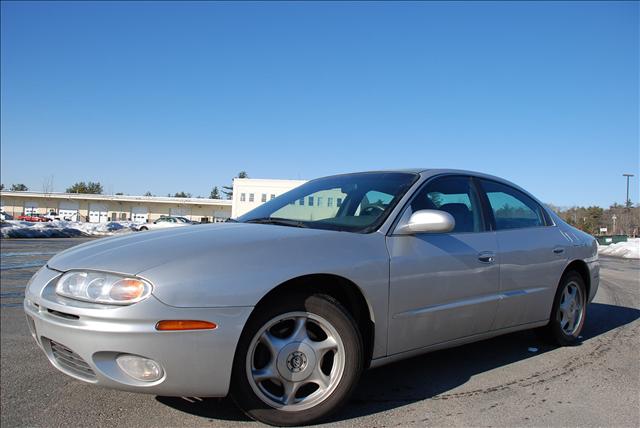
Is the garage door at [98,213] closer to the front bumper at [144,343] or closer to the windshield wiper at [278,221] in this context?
the windshield wiper at [278,221]

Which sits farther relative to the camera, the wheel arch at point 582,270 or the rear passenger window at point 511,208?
the wheel arch at point 582,270

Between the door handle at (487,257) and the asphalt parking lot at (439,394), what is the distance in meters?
0.81

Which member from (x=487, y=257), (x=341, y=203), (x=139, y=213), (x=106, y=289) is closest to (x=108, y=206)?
(x=139, y=213)

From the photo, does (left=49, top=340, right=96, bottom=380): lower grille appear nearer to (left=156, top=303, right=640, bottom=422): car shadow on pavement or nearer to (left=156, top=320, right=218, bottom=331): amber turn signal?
(left=156, top=320, right=218, bottom=331): amber turn signal

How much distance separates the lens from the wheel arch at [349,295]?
249 cm

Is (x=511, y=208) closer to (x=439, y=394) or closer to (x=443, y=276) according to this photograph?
(x=443, y=276)

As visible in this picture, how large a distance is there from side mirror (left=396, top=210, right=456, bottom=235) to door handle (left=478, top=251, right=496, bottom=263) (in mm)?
565

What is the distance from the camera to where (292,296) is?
237 centimetres

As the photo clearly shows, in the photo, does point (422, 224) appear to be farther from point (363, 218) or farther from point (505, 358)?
point (505, 358)

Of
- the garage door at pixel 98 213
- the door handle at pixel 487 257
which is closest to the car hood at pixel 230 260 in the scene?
the door handle at pixel 487 257

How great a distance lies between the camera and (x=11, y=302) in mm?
Answer: 4855

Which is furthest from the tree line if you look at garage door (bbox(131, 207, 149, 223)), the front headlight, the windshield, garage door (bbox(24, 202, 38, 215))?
garage door (bbox(24, 202, 38, 215))

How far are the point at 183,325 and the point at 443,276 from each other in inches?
64.7

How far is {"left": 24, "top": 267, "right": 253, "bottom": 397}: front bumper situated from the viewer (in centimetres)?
203
